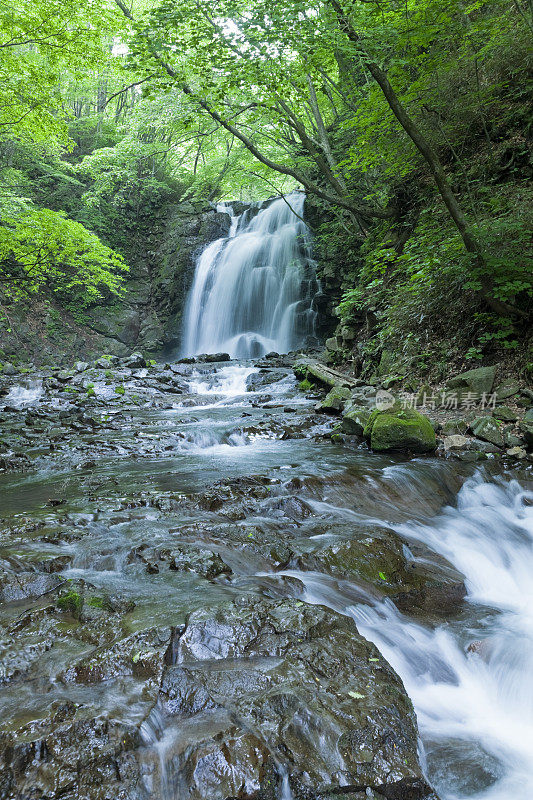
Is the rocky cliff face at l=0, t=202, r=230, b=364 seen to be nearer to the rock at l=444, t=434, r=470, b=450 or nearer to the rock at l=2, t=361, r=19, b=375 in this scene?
the rock at l=2, t=361, r=19, b=375

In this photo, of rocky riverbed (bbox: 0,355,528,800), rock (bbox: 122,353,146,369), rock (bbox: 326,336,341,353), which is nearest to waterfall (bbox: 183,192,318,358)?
rock (bbox: 122,353,146,369)

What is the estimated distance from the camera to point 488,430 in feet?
20.1

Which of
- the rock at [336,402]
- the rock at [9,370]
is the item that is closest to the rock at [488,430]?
the rock at [336,402]

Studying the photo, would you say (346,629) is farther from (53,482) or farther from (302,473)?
(53,482)

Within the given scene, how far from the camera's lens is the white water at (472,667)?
7.30ft

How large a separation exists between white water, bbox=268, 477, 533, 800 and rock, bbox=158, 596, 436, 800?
0.49m

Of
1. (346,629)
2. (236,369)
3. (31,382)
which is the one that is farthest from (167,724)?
(236,369)

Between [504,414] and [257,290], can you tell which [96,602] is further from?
[257,290]

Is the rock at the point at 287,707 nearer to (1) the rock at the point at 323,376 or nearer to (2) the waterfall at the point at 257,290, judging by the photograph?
(1) the rock at the point at 323,376

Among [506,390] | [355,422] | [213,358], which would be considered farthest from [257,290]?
[506,390]

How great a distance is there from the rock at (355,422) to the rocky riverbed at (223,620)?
58 centimetres

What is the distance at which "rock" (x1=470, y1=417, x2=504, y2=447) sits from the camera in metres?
6.05

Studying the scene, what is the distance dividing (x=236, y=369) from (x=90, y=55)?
814 centimetres

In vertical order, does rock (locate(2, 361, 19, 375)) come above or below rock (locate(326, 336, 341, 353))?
below
